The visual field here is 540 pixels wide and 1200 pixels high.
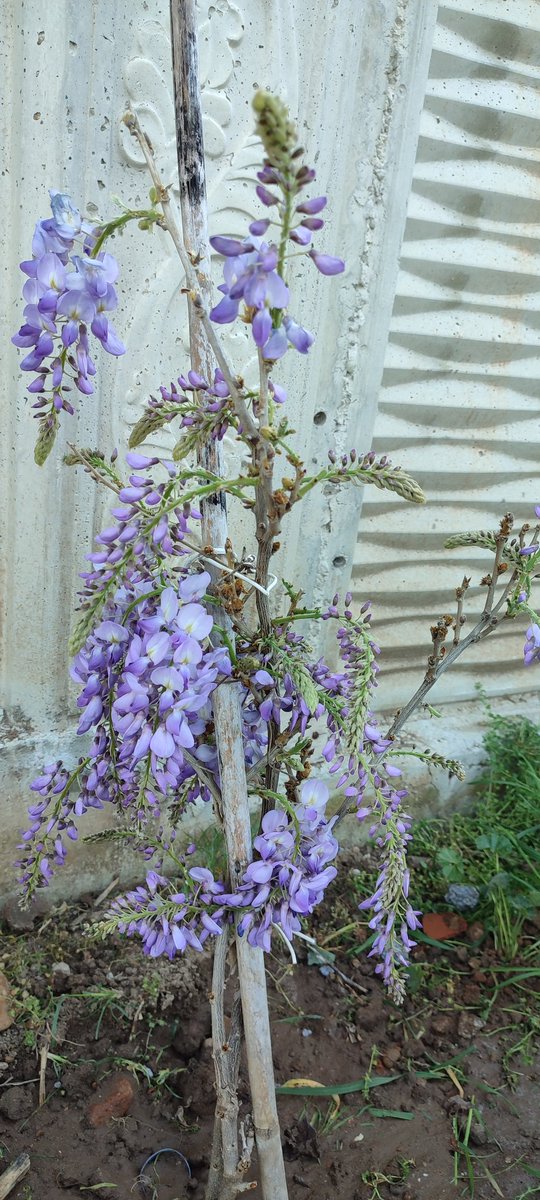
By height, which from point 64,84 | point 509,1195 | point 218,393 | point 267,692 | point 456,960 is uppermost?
point 64,84

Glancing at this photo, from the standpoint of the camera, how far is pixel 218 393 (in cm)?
108

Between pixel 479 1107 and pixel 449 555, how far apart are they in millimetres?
1398

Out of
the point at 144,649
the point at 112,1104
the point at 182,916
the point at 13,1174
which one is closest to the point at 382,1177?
the point at 112,1104

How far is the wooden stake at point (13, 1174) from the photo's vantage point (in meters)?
1.58

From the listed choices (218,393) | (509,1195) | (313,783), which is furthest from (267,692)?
(509,1195)

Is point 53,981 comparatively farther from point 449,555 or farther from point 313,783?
point 449,555

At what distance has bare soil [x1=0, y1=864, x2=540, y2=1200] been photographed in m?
1.73

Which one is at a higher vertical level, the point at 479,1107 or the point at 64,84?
the point at 64,84

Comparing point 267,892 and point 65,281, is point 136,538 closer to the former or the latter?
point 65,281

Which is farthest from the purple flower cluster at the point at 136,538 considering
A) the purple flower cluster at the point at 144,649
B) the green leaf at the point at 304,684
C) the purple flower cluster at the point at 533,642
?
the purple flower cluster at the point at 533,642

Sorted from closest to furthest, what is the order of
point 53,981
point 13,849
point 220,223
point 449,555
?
1. point 220,223
2. point 53,981
3. point 13,849
4. point 449,555

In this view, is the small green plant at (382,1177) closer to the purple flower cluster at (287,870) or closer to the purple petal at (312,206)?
the purple flower cluster at (287,870)

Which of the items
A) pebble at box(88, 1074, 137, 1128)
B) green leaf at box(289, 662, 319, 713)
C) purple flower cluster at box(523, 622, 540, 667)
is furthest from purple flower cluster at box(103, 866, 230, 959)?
pebble at box(88, 1074, 137, 1128)

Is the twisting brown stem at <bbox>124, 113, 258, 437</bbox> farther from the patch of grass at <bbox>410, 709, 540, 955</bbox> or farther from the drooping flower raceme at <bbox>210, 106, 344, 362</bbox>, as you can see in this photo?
the patch of grass at <bbox>410, 709, 540, 955</bbox>
